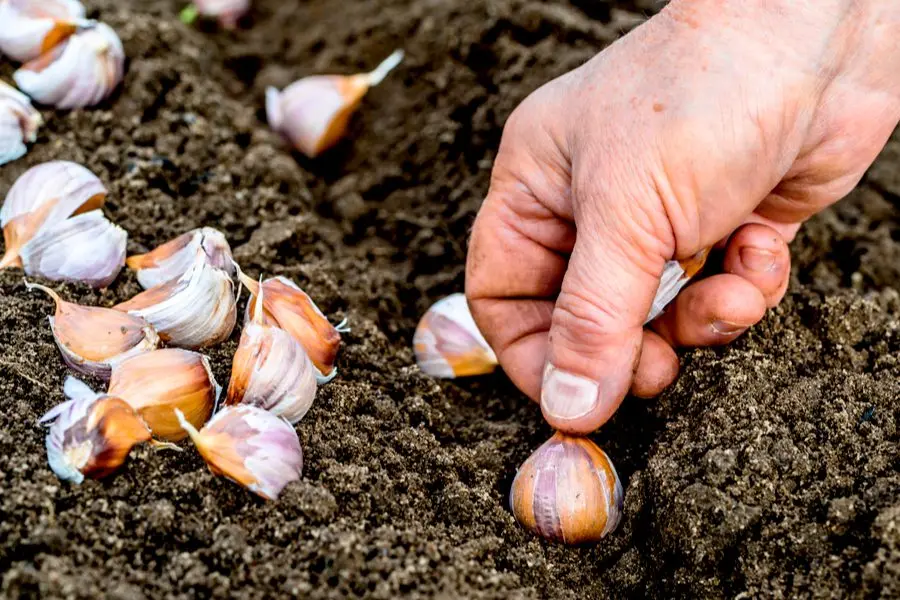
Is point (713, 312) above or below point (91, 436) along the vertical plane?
below

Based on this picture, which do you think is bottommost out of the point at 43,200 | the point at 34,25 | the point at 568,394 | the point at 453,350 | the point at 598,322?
the point at 453,350

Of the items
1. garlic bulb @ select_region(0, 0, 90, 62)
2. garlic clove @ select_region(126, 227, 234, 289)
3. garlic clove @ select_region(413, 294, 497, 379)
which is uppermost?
garlic bulb @ select_region(0, 0, 90, 62)

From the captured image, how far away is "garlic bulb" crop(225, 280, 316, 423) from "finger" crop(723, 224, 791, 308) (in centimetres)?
71

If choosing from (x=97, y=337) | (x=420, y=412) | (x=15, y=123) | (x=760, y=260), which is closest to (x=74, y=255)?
(x=97, y=337)

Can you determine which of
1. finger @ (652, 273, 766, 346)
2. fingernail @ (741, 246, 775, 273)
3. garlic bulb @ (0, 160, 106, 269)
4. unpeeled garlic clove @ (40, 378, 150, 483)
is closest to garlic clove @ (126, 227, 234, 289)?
garlic bulb @ (0, 160, 106, 269)

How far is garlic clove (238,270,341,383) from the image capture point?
4.67 feet

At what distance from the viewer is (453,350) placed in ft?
5.41

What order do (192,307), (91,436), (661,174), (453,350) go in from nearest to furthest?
(91,436), (661,174), (192,307), (453,350)

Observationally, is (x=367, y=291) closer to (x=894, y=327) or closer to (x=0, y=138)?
(x=0, y=138)

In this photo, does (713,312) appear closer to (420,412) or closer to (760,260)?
(760,260)

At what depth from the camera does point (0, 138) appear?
1700 mm

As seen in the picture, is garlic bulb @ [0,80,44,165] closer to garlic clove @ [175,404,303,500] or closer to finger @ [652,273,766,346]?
garlic clove @ [175,404,303,500]

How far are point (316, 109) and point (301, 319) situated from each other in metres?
0.87

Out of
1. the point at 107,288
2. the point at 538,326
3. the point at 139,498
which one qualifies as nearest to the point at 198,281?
the point at 107,288
